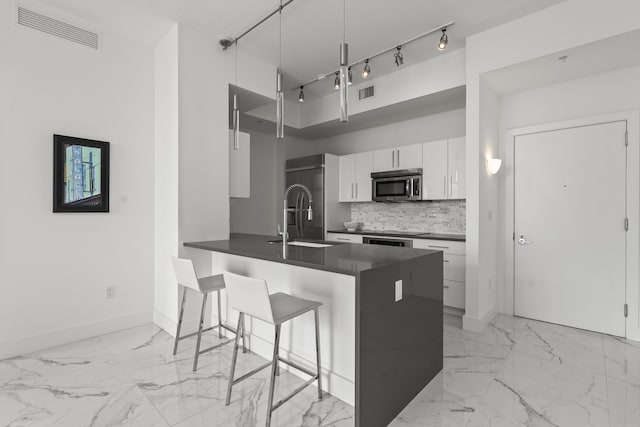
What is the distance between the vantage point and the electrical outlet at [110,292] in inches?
128

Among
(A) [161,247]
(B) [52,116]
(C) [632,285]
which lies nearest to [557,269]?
(C) [632,285]

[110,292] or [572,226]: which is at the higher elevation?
[572,226]

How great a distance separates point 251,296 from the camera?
1881 millimetres

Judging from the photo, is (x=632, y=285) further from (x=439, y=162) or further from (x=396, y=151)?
(x=396, y=151)

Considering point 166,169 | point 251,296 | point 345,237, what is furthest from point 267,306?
point 345,237

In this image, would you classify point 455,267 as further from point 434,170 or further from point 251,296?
point 251,296

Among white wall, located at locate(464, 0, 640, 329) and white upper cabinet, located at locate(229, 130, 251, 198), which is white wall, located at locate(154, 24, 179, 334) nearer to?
white upper cabinet, located at locate(229, 130, 251, 198)

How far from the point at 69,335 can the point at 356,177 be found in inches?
155

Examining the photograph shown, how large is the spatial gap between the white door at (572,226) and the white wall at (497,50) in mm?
366

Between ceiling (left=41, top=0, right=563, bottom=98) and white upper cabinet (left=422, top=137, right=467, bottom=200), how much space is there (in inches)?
43.7

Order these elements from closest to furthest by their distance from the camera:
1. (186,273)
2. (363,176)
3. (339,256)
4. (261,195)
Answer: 1. (339,256)
2. (186,273)
3. (363,176)
4. (261,195)

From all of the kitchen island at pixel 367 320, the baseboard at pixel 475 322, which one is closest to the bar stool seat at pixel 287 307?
the kitchen island at pixel 367 320

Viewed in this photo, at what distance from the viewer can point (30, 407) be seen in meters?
2.03

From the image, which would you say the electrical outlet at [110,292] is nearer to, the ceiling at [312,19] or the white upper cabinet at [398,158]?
the ceiling at [312,19]
